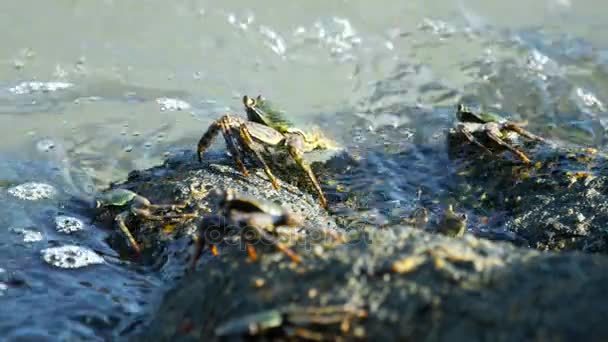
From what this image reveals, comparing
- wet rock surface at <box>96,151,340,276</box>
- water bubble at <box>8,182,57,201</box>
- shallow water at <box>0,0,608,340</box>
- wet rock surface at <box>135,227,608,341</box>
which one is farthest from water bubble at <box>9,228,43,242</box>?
wet rock surface at <box>135,227,608,341</box>

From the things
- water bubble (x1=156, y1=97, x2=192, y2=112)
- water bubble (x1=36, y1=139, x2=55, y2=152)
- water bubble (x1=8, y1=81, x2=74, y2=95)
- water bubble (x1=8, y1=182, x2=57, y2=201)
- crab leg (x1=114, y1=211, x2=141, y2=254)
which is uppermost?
water bubble (x1=8, y1=81, x2=74, y2=95)

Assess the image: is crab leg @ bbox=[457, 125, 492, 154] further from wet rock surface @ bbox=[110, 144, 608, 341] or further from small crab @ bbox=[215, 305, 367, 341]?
small crab @ bbox=[215, 305, 367, 341]

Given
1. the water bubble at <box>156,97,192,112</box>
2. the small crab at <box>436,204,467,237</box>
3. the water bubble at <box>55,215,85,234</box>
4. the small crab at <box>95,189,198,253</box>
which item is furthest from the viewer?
the water bubble at <box>156,97,192,112</box>

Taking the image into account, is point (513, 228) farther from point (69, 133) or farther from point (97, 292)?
point (69, 133)

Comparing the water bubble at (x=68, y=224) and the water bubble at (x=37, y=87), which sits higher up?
the water bubble at (x=37, y=87)

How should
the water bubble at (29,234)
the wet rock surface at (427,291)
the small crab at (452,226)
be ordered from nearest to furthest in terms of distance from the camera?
the wet rock surface at (427,291) → the small crab at (452,226) → the water bubble at (29,234)

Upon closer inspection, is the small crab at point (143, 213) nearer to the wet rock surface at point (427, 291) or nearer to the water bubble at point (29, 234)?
the water bubble at point (29, 234)

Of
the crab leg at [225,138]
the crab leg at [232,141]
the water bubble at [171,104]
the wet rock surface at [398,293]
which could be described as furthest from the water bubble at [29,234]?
the water bubble at [171,104]
